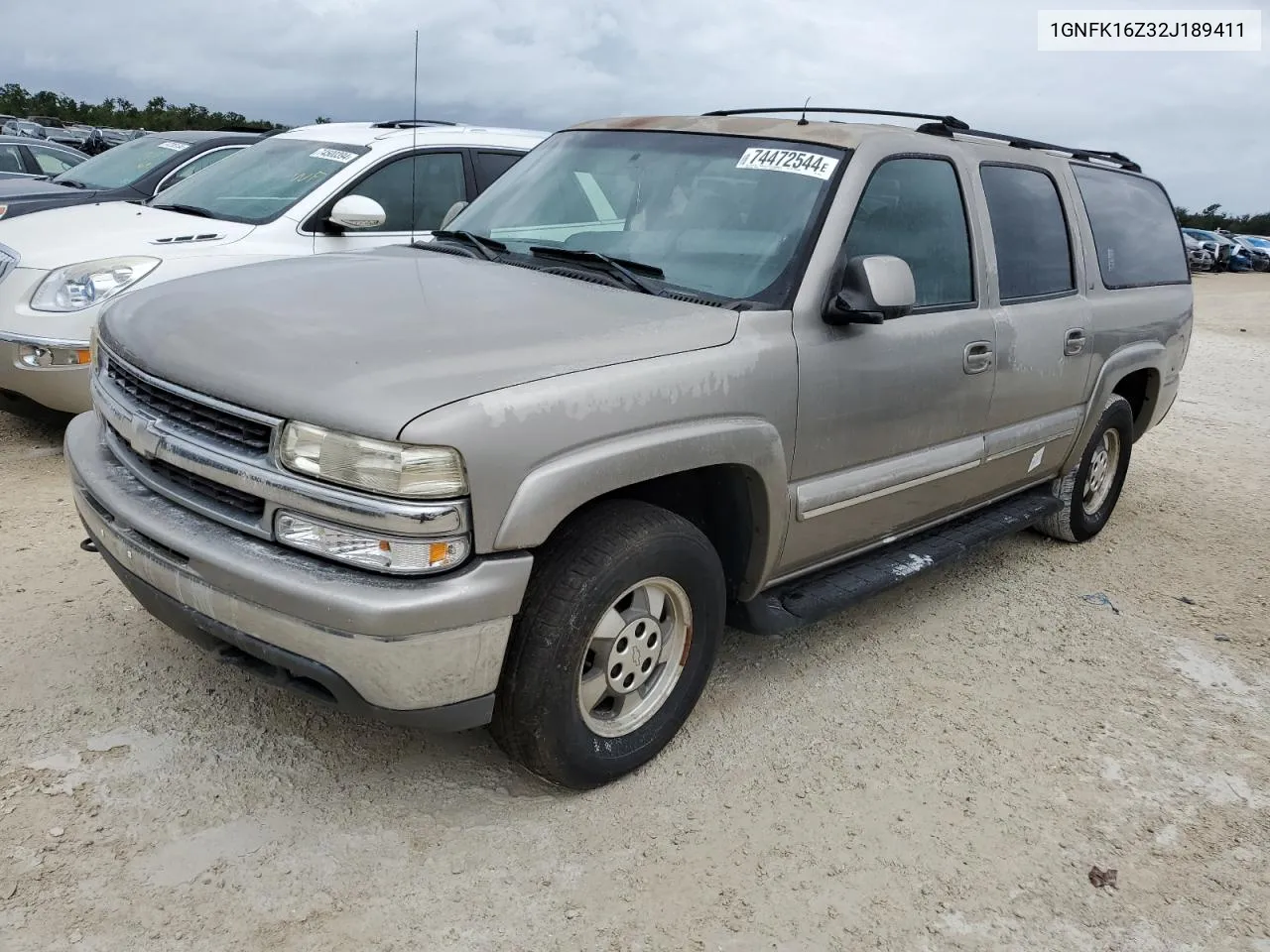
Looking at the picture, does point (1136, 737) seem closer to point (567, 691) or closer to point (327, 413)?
point (567, 691)

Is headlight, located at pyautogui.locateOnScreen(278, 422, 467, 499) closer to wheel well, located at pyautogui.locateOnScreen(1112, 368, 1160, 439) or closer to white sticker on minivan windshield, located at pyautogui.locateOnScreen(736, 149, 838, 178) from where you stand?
white sticker on minivan windshield, located at pyautogui.locateOnScreen(736, 149, 838, 178)

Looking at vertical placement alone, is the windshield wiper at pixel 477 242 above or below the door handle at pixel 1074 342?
above

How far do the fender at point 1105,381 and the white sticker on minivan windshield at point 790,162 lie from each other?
2109mm

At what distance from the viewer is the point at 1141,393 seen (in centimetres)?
575

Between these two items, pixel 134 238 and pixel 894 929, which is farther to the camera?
pixel 134 238

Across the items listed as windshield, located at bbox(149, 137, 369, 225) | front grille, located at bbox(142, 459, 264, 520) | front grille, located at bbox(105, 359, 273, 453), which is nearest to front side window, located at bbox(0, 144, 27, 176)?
windshield, located at bbox(149, 137, 369, 225)

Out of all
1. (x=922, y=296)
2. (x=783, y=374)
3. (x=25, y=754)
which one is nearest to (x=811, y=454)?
(x=783, y=374)

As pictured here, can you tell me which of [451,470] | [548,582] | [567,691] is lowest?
[567,691]

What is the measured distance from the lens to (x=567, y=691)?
2812mm

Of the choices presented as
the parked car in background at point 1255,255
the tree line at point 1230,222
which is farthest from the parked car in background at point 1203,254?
Result: the tree line at point 1230,222

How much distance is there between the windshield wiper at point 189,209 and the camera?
6266 millimetres

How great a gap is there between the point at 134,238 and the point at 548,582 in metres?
4.10

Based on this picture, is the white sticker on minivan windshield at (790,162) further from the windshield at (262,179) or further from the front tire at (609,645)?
the windshield at (262,179)

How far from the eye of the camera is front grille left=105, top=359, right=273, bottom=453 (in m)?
2.60
